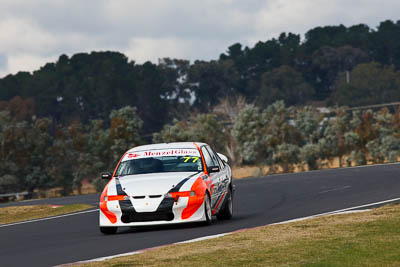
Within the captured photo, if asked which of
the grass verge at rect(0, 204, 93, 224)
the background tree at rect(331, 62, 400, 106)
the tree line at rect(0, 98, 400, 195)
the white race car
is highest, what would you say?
the background tree at rect(331, 62, 400, 106)

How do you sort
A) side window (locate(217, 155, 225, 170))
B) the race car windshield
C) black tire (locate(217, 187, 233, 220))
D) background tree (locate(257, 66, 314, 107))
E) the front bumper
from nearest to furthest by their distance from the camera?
the front bumper, the race car windshield, black tire (locate(217, 187, 233, 220)), side window (locate(217, 155, 225, 170)), background tree (locate(257, 66, 314, 107))

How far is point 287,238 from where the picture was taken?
11602 mm

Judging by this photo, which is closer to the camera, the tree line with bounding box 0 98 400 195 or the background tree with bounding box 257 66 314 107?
the tree line with bounding box 0 98 400 195

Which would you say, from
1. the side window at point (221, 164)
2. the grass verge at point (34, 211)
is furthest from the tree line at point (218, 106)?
the side window at point (221, 164)

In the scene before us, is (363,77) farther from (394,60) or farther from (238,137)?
(238,137)

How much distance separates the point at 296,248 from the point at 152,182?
160 inches

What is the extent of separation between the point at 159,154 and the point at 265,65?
125563mm

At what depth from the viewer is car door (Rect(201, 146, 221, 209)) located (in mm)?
14703

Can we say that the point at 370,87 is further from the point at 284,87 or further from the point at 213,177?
the point at 213,177

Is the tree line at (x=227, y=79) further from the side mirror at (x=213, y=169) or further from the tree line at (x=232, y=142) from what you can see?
the side mirror at (x=213, y=169)

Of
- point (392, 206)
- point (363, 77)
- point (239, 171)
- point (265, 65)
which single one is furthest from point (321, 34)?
point (392, 206)

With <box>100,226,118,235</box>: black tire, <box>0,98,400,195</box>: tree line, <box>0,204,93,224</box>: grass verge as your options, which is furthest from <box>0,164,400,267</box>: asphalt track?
<box>0,98,400,195</box>: tree line

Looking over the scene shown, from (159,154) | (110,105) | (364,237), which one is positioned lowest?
(364,237)

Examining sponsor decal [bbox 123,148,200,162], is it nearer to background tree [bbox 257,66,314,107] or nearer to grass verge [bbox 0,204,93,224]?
grass verge [bbox 0,204,93,224]
